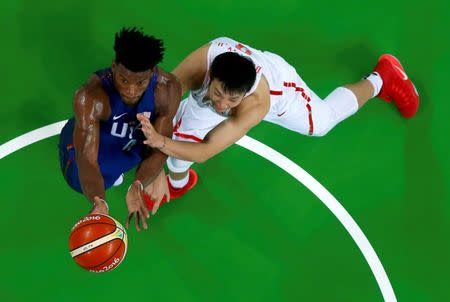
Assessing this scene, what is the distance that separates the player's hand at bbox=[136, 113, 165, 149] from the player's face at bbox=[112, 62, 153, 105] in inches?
6.2

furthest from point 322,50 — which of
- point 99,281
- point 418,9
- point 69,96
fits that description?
point 99,281

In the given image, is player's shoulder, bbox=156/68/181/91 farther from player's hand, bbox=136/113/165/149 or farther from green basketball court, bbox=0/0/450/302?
green basketball court, bbox=0/0/450/302

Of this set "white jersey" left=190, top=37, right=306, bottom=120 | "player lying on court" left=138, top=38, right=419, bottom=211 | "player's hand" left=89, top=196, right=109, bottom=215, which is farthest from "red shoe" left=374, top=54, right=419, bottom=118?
"player's hand" left=89, top=196, right=109, bottom=215

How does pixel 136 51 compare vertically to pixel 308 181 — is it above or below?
above

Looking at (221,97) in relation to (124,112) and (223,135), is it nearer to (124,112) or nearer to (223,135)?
(223,135)

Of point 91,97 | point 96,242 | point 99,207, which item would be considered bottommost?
point 96,242

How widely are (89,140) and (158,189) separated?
1.21 meters

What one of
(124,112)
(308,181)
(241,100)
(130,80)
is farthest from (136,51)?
(308,181)

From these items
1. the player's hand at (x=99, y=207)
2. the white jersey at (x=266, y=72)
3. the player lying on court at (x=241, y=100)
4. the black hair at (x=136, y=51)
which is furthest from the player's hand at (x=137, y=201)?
the black hair at (x=136, y=51)

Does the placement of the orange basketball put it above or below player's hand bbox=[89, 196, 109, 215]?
below

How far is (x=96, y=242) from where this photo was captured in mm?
3729

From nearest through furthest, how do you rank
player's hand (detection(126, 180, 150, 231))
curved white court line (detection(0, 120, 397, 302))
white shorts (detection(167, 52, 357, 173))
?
player's hand (detection(126, 180, 150, 231))
white shorts (detection(167, 52, 357, 173))
curved white court line (detection(0, 120, 397, 302))

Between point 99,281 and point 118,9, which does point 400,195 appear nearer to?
point 99,281

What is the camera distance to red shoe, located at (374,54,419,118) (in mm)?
5551
